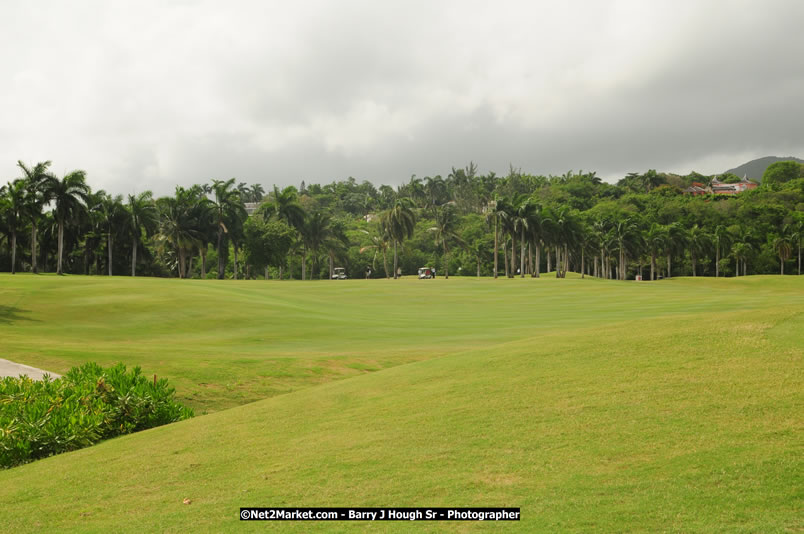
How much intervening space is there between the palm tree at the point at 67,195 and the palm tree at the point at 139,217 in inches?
490

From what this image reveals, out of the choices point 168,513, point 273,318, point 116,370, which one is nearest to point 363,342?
point 273,318

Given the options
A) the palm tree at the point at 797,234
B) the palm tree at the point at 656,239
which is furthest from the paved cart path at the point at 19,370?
the palm tree at the point at 797,234

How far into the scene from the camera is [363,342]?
31391mm

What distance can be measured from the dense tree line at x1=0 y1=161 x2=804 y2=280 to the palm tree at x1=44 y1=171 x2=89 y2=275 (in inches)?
5.2

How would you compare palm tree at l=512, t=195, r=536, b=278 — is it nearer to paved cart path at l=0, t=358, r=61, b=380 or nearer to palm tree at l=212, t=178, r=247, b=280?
palm tree at l=212, t=178, r=247, b=280

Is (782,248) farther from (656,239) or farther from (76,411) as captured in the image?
(76,411)

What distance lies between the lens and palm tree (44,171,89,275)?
269 ft

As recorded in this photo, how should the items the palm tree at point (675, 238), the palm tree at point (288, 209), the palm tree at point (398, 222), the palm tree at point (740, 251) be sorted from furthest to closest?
the palm tree at point (740, 251) → the palm tree at point (675, 238) → the palm tree at point (398, 222) → the palm tree at point (288, 209)

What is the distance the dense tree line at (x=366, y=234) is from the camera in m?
94.8

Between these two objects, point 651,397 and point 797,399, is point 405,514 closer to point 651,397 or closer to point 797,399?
point 651,397

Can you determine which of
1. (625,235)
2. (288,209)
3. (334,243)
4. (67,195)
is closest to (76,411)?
(67,195)

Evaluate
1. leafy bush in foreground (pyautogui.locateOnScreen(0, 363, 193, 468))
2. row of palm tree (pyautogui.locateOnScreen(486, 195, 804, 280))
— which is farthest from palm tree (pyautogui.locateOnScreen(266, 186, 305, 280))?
leafy bush in foreground (pyautogui.locateOnScreen(0, 363, 193, 468))

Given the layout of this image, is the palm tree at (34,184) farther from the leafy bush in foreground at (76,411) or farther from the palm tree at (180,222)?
the leafy bush in foreground at (76,411)

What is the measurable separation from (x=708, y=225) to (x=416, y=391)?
148126mm
